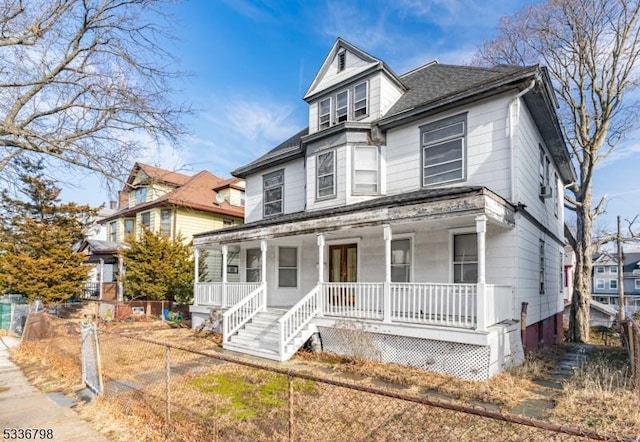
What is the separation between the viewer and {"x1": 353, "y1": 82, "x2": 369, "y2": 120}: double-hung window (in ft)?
41.1

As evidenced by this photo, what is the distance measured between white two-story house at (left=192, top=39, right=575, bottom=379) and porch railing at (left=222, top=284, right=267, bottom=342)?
0.16 ft

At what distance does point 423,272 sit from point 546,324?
5.46 m

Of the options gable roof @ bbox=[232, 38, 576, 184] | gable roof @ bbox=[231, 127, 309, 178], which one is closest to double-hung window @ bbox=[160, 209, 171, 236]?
gable roof @ bbox=[231, 127, 309, 178]

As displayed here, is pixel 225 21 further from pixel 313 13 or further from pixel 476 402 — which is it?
pixel 476 402

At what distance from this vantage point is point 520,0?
48.2 feet

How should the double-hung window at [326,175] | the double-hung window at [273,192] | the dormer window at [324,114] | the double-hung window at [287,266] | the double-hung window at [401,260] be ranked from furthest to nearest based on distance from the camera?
the double-hung window at [273,192]
the double-hung window at [287,266]
the dormer window at [324,114]
the double-hung window at [326,175]
the double-hung window at [401,260]

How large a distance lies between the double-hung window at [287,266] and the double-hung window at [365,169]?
3.77 m

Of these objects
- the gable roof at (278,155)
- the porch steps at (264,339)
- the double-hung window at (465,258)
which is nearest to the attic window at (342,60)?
the gable roof at (278,155)

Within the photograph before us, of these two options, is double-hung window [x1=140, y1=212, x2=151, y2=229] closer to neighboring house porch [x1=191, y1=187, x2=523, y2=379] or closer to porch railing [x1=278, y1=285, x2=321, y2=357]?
neighboring house porch [x1=191, y1=187, x2=523, y2=379]

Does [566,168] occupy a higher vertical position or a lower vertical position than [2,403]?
higher

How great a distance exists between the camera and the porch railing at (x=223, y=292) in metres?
13.0

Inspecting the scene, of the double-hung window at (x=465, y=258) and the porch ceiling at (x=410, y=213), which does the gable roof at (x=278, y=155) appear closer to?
the porch ceiling at (x=410, y=213)

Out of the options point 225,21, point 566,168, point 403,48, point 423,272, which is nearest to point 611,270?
point 566,168

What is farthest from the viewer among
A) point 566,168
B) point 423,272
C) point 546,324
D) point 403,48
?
point 403,48
